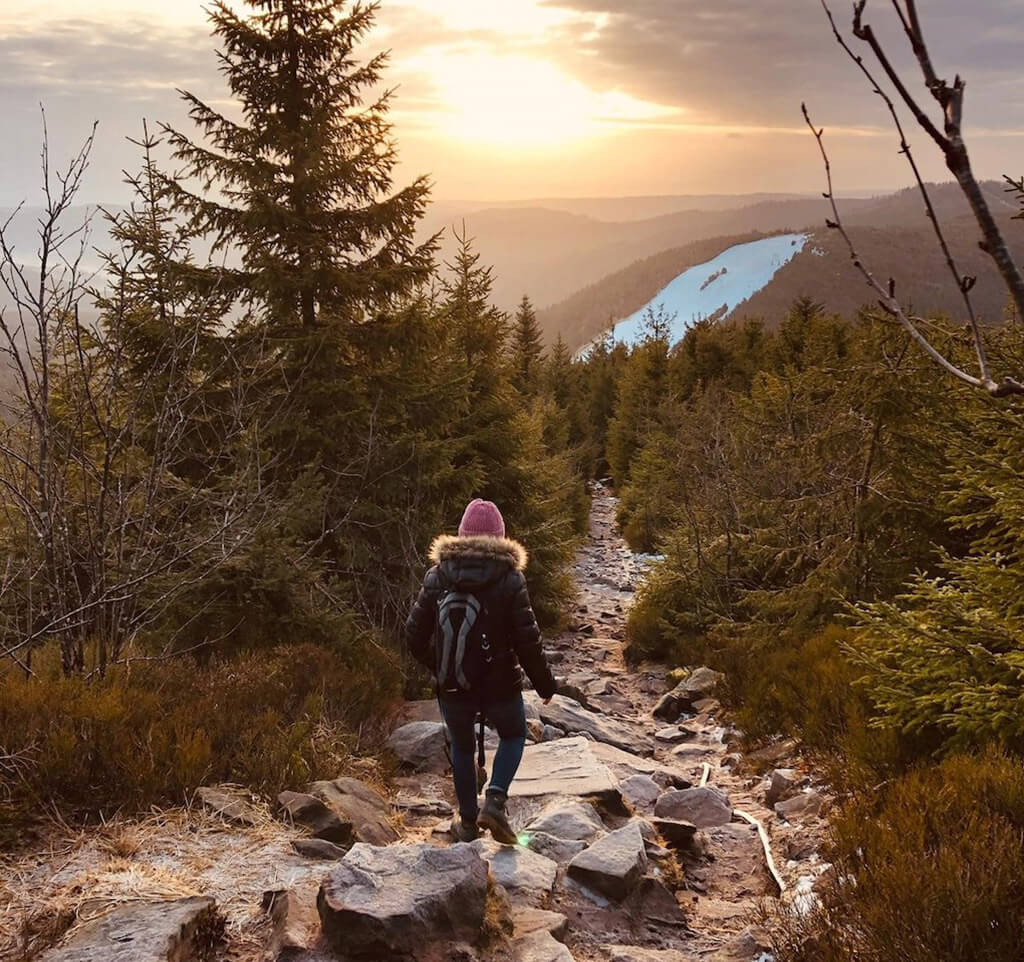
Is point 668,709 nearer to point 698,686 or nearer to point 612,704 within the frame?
point 698,686

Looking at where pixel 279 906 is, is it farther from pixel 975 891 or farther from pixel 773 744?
pixel 773 744

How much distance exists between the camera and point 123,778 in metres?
4.57

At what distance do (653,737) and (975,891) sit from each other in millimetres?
5919

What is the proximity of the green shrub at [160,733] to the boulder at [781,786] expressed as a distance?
3.32 meters

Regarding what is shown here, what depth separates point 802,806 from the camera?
5867 millimetres

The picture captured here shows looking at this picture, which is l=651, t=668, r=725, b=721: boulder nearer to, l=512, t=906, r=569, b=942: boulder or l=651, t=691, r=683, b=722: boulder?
l=651, t=691, r=683, b=722: boulder

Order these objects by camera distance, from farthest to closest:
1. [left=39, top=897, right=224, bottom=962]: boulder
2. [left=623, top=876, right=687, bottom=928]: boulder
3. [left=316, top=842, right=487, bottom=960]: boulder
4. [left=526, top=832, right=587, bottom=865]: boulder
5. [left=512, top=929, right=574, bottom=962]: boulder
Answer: [left=526, top=832, right=587, bottom=865]: boulder, [left=623, top=876, right=687, bottom=928]: boulder, [left=512, top=929, right=574, bottom=962]: boulder, [left=316, top=842, right=487, bottom=960]: boulder, [left=39, top=897, right=224, bottom=962]: boulder

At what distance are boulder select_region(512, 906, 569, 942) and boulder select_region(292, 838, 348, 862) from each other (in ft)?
3.45

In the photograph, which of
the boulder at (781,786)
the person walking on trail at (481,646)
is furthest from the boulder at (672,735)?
the person walking on trail at (481,646)

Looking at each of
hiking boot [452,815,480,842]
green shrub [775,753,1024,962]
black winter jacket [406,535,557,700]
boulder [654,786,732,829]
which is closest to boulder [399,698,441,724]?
boulder [654,786,732,829]

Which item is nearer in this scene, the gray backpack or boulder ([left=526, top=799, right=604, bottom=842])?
the gray backpack

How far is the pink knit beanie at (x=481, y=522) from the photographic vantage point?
4887mm

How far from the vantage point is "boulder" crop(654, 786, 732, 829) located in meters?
5.98

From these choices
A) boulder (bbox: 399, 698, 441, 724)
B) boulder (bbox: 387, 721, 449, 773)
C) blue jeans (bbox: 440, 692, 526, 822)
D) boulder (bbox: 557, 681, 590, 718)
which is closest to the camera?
blue jeans (bbox: 440, 692, 526, 822)
